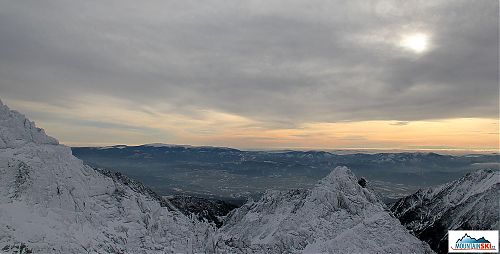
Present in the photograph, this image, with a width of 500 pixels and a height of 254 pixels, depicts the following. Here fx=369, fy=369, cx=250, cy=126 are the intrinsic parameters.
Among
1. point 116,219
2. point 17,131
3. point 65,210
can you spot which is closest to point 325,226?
point 116,219

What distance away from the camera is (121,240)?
295 ft

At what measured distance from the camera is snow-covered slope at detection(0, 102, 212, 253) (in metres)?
75.2

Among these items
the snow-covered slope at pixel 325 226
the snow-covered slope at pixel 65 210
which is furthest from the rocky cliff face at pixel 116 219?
the snow-covered slope at pixel 325 226

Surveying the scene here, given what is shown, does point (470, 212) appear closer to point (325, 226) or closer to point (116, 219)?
point (325, 226)

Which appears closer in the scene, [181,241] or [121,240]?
[121,240]

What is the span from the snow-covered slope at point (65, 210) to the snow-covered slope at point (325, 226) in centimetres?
1946

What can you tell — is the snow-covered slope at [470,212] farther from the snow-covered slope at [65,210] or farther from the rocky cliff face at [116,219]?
the snow-covered slope at [65,210]

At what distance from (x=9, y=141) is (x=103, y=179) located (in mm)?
26016

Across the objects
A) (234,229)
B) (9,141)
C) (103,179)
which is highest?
(9,141)

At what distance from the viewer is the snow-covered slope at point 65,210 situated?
7525 centimetres

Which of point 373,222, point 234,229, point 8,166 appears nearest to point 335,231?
point 373,222

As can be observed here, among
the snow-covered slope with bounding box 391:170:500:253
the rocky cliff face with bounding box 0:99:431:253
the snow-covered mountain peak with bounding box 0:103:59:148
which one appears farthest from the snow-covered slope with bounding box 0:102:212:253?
the snow-covered slope with bounding box 391:170:500:253

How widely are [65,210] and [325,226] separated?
273 feet

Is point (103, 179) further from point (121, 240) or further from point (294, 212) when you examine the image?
point (294, 212)
